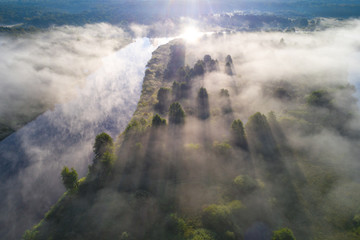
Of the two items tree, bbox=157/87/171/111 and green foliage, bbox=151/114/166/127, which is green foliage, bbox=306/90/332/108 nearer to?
tree, bbox=157/87/171/111

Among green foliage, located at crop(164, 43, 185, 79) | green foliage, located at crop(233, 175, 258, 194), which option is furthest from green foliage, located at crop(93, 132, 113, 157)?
green foliage, located at crop(164, 43, 185, 79)

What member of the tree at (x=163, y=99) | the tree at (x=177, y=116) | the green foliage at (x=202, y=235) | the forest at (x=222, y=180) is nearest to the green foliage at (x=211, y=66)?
the tree at (x=163, y=99)

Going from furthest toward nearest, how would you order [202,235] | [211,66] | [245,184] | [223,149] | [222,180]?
[211,66], [223,149], [222,180], [245,184], [202,235]

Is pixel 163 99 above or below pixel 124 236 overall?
above

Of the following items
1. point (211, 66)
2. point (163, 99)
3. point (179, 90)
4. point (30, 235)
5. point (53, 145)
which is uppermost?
point (211, 66)

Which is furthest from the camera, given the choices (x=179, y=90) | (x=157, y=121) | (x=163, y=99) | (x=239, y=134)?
(x=179, y=90)

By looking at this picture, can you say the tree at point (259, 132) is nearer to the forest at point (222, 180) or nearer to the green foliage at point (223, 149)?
the forest at point (222, 180)

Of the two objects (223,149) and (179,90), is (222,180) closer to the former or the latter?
(223,149)

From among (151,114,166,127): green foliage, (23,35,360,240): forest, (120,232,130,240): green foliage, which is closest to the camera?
Answer: (120,232,130,240): green foliage

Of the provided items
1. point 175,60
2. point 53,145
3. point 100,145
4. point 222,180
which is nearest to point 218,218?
point 222,180
